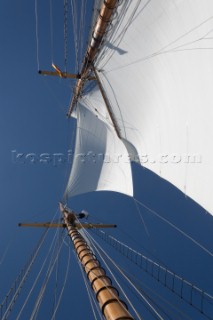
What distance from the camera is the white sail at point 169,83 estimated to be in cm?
424

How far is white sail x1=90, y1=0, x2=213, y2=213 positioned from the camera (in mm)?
4238

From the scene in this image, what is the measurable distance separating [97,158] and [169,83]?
7395 millimetres

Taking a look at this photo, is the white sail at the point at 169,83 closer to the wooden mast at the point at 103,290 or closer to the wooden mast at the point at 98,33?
the wooden mast at the point at 98,33

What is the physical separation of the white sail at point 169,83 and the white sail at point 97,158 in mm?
1841

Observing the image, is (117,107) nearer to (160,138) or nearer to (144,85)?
(144,85)

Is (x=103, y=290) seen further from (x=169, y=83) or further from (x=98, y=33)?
(x=98, y=33)

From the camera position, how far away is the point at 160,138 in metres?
6.25

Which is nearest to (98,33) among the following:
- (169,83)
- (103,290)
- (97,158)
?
(169,83)

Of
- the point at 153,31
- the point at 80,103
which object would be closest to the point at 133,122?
the point at 153,31

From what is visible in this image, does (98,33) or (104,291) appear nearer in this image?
(104,291)

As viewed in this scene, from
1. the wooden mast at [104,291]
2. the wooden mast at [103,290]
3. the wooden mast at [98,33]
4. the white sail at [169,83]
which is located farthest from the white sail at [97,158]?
the wooden mast at [104,291]

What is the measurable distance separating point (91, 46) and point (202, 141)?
5.21m

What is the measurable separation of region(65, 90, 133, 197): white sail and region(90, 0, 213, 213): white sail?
1841mm

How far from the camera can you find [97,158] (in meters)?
12.6
